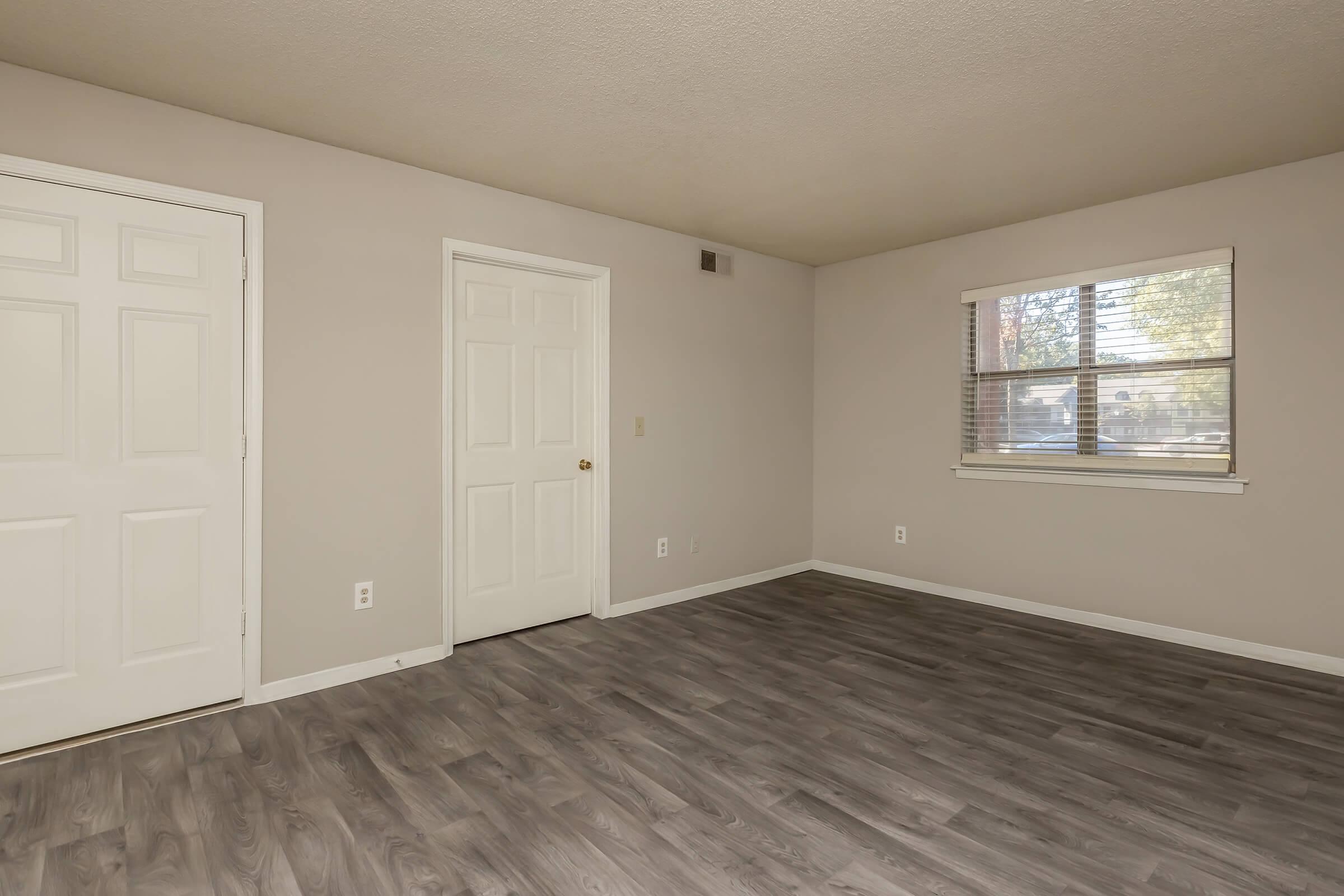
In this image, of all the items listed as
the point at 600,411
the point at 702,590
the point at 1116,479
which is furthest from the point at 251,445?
the point at 1116,479

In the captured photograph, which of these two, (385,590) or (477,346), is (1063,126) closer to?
(477,346)

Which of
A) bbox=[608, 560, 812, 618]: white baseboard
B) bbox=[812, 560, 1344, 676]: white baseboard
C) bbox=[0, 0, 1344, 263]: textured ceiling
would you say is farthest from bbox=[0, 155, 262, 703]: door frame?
bbox=[812, 560, 1344, 676]: white baseboard

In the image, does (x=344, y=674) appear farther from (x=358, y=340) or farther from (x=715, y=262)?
(x=715, y=262)

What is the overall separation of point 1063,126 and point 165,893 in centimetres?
416

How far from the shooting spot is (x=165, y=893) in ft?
5.82

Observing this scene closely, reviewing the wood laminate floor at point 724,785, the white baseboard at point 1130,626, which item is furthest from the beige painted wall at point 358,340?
the white baseboard at point 1130,626

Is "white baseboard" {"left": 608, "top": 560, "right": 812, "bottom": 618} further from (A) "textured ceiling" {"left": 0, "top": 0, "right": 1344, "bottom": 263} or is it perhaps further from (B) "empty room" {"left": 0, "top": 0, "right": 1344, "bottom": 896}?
(A) "textured ceiling" {"left": 0, "top": 0, "right": 1344, "bottom": 263}

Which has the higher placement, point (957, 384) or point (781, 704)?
point (957, 384)

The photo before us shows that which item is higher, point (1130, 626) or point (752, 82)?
point (752, 82)

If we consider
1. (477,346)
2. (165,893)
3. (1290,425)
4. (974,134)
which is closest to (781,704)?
(165,893)

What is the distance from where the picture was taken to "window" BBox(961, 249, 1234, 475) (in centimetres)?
372

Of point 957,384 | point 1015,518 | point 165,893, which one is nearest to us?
point 165,893

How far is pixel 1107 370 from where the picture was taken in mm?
4062

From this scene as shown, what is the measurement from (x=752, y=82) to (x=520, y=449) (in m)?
2.31
